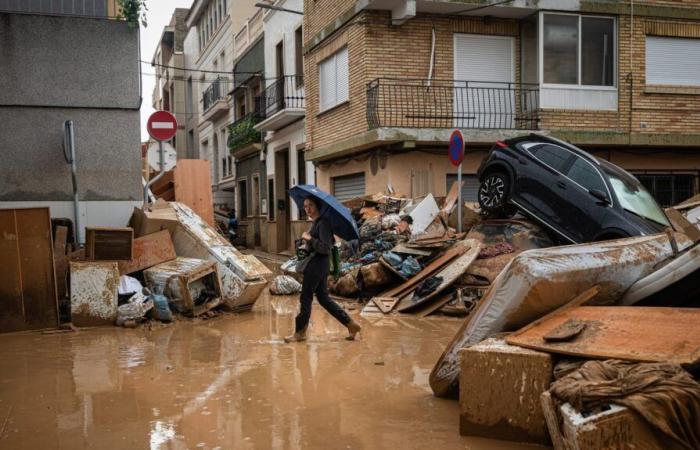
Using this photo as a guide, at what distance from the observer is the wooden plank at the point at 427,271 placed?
10.7 m

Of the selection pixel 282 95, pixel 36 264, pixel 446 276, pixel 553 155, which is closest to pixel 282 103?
pixel 282 95

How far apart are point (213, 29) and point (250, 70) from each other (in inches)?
410

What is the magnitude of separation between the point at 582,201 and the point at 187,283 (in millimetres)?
6315

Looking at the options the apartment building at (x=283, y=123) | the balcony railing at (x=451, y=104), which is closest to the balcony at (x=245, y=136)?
the apartment building at (x=283, y=123)

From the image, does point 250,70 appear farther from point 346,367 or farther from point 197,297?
point 346,367

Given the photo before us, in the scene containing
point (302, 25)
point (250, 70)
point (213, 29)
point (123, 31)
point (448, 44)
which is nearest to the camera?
point (123, 31)

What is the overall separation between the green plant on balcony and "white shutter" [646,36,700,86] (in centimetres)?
1391

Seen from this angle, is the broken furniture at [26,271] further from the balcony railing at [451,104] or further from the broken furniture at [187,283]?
the balcony railing at [451,104]

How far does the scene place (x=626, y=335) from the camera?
4.13 metres

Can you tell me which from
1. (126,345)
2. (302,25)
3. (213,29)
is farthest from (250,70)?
(126,345)

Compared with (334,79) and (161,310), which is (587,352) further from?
(334,79)

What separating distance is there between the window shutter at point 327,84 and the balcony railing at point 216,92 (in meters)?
13.8

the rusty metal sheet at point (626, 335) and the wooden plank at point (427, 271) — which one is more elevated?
the rusty metal sheet at point (626, 335)

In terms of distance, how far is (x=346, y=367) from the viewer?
256 inches
